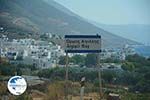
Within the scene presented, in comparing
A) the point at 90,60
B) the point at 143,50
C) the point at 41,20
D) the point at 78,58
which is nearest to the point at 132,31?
the point at 143,50

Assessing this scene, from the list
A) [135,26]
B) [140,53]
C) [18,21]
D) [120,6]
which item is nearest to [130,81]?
[140,53]

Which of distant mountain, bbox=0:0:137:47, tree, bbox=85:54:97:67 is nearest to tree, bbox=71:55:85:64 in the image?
tree, bbox=85:54:97:67

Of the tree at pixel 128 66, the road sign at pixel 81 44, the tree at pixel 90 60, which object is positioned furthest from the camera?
the tree at pixel 128 66

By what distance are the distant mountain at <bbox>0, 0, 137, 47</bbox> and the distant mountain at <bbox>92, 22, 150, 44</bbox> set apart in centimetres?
10

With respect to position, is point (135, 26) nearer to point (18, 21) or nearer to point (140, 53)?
point (140, 53)

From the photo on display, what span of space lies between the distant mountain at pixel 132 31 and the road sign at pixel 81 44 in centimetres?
31

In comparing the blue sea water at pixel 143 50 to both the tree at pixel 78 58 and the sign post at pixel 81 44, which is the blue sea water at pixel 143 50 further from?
the tree at pixel 78 58

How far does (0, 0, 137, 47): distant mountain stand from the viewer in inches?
130

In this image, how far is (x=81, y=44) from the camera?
10.2ft

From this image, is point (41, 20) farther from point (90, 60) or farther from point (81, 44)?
point (90, 60)

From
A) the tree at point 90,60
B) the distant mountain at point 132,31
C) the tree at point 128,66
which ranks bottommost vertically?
the tree at point 128,66

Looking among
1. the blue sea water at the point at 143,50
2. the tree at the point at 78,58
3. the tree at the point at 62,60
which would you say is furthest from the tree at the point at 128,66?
the tree at the point at 62,60

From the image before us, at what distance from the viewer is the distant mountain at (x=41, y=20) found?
3.29 metres

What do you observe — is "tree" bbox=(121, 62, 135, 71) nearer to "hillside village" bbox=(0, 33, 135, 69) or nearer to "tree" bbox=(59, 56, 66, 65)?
"hillside village" bbox=(0, 33, 135, 69)
